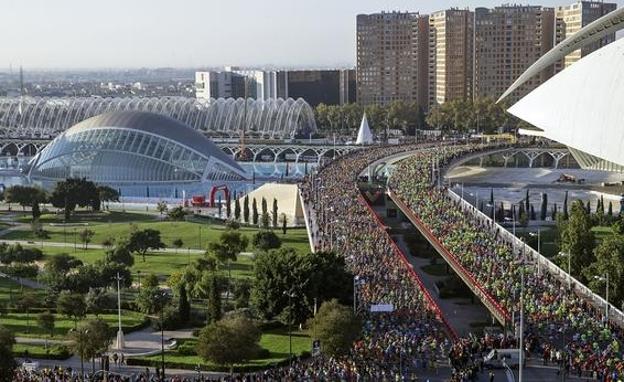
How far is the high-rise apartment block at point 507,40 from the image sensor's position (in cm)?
13425

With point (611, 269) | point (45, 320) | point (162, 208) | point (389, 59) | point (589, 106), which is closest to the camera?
point (611, 269)

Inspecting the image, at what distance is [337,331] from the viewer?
26.1 meters

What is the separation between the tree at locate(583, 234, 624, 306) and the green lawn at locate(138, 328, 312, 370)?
9.46 meters

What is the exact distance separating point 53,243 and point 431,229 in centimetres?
2104

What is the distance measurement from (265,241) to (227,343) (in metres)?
20.6

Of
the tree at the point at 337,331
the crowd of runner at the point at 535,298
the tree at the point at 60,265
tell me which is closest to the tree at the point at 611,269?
the crowd of runner at the point at 535,298

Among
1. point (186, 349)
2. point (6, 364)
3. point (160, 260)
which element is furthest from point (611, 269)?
point (160, 260)

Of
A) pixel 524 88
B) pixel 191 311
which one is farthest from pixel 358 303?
pixel 524 88

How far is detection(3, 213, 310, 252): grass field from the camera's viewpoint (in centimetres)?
5150

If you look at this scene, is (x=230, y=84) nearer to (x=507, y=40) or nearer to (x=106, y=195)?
(x=507, y=40)

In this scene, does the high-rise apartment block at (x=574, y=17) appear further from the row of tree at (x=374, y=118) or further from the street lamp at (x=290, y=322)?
the street lamp at (x=290, y=322)

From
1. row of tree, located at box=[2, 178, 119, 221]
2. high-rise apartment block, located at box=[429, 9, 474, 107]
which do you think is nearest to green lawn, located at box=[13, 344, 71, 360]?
row of tree, located at box=[2, 178, 119, 221]

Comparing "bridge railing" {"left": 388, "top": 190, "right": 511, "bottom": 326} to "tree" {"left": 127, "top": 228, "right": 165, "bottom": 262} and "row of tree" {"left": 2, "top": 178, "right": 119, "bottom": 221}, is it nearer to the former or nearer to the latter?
"tree" {"left": 127, "top": 228, "right": 165, "bottom": 262}

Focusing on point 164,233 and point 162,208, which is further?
point 162,208
